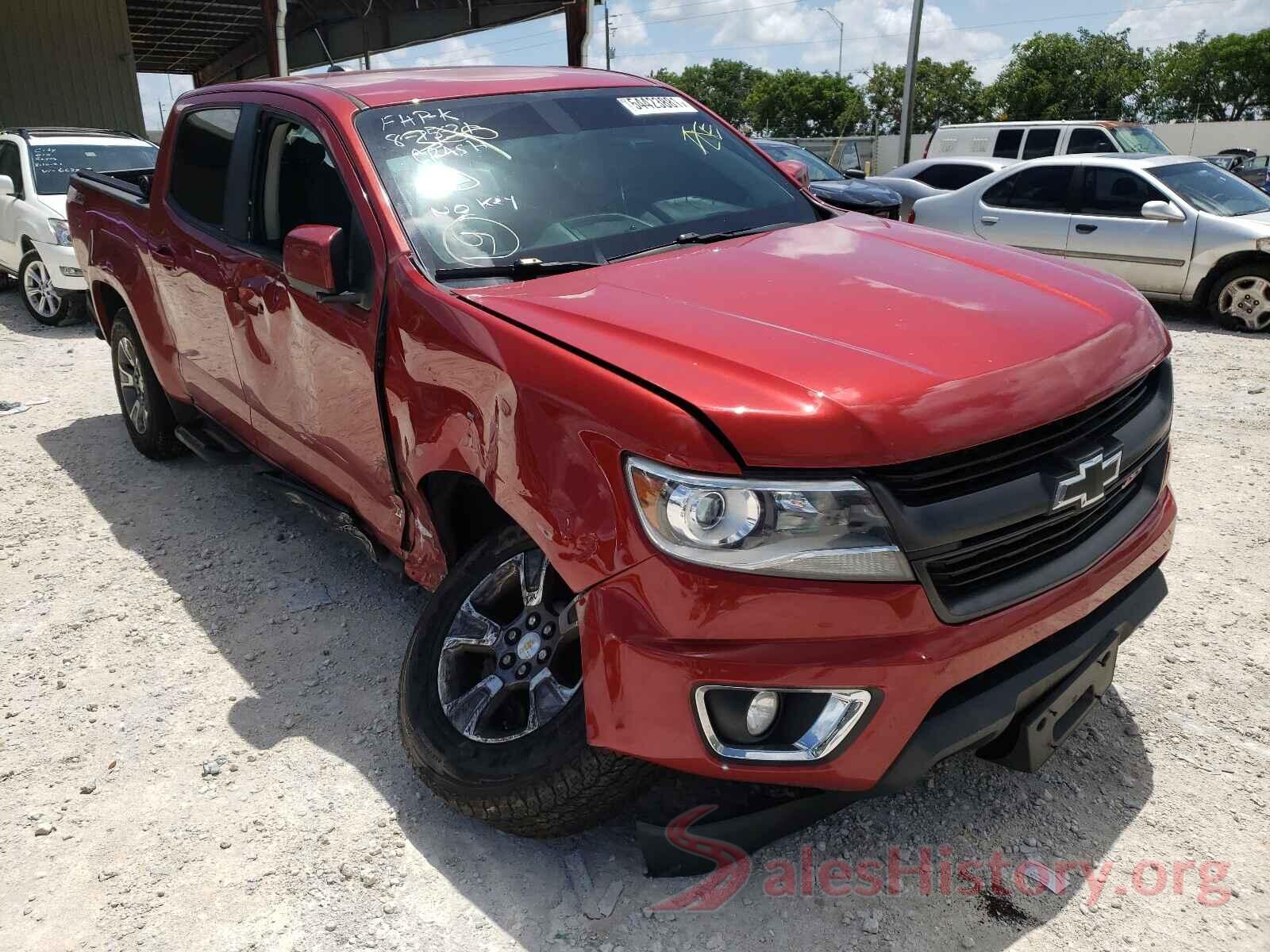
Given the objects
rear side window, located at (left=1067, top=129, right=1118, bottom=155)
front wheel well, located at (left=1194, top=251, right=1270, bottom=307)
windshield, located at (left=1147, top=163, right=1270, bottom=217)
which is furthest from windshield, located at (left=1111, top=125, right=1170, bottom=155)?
front wheel well, located at (left=1194, top=251, right=1270, bottom=307)

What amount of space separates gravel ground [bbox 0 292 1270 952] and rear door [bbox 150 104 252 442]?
567 millimetres

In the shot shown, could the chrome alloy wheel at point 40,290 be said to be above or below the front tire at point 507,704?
below

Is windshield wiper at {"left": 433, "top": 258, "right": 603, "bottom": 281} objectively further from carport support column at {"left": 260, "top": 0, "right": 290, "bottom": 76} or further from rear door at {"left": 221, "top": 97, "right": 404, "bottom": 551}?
carport support column at {"left": 260, "top": 0, "right": 290, "bottom": 76}

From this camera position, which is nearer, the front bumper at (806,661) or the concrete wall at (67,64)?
the front bumper at (806,661)

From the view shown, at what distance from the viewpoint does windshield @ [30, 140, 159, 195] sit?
9.60 meters

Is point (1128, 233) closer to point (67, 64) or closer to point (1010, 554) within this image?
point (1010, 554)

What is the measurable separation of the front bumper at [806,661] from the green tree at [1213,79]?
6560cm

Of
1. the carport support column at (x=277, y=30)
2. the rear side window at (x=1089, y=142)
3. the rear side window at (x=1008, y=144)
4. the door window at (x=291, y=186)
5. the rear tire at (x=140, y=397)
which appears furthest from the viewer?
the carport support column at (x=277, y=30)

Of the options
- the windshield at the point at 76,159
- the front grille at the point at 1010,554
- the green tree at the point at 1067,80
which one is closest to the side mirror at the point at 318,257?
the front grille at the point at 1010,554

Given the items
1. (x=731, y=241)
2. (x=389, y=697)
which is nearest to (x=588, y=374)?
(x=731, y=241)

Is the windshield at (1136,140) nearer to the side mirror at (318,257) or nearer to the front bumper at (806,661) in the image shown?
the side mirror at (318,257)

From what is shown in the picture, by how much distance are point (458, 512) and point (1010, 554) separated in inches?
58.8

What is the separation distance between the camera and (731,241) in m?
3.03

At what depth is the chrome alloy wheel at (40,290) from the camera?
359 inches
